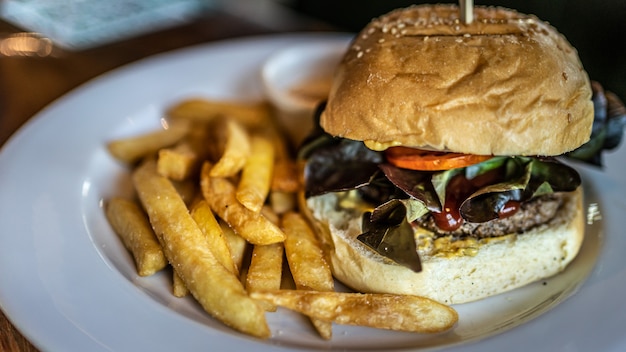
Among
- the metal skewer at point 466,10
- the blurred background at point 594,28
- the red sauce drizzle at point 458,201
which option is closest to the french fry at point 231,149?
the red sauce drizzle at point 458,201

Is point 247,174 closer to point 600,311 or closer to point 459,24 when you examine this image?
point 459,24

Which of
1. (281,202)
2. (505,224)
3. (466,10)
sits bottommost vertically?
(281,202)

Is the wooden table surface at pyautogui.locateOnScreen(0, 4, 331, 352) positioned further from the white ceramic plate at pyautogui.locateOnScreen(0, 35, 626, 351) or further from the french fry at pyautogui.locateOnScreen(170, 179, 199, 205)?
the french fry at pyautogui.locateOnScreen(170, 179, 199, 205)

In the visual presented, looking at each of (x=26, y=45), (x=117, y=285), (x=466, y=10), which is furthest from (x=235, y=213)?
(x=26, y=45)

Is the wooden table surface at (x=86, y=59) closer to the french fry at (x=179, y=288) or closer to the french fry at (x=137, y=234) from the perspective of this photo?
the french fry at (x=137, y=234)

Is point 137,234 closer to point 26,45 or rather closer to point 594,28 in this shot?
point 26,45

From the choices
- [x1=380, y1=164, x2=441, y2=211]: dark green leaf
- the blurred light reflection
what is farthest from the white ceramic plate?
the blurred light reflection

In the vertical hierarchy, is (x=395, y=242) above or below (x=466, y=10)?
below

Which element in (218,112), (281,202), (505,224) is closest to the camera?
(505,224)
